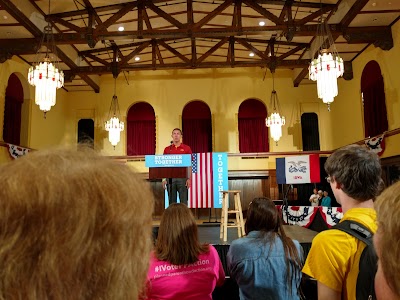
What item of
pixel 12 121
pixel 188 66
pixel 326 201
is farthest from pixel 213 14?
pixel 12 121

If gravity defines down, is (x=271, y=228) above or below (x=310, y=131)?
below

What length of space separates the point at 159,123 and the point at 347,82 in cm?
633

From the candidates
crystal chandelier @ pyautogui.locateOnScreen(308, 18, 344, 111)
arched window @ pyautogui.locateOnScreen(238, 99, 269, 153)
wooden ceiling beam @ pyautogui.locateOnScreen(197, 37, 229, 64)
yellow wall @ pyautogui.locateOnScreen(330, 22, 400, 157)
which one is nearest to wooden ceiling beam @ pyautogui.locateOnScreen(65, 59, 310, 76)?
wooden ceiling beam @ pyautogui.locateOnScreen(197, 37, 229, 64)

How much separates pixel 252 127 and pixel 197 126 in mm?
1996

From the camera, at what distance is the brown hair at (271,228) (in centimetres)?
182

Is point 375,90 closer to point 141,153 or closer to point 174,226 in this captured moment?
point 141,153

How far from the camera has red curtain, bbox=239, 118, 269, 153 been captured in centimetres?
1187

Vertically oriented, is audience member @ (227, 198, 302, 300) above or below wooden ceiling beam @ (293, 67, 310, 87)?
below

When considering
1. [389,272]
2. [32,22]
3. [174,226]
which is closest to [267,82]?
[32,22]

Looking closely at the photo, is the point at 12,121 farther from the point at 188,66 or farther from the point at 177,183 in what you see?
the point at 177,183

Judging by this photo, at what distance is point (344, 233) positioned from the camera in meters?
1.15

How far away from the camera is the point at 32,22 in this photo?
24.0 ft

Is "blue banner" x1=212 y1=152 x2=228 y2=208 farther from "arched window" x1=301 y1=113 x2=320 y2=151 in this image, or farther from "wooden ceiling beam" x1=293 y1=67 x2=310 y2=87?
"arched window" x1=301 y1=113 x2=320 y2=151

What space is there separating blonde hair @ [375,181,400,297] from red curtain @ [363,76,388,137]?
29.2 feet
